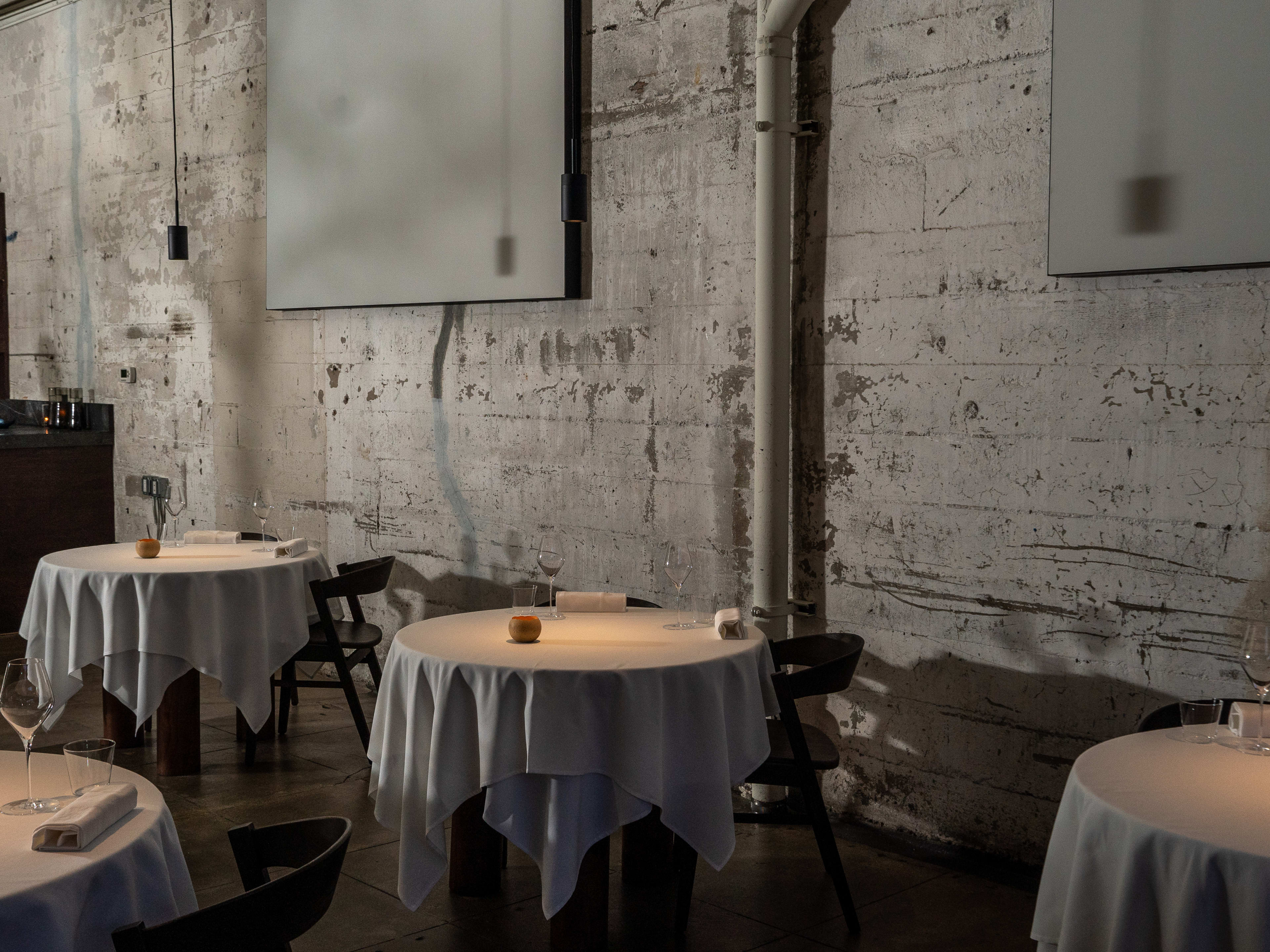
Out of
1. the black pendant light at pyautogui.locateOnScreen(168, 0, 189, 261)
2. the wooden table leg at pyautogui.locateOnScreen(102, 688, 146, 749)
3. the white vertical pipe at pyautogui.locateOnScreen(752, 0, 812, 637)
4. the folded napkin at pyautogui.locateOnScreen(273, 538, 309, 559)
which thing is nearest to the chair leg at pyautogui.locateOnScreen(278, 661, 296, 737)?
the folded napkin at pyautogui.locateOnScreen(273, 538, 309, 559)

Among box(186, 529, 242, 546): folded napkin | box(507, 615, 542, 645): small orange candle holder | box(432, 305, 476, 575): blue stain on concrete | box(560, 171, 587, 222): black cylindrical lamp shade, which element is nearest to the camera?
box(507, 615, 542, 645): small orange candle holder

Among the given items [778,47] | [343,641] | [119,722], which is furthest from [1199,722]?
[119,722]

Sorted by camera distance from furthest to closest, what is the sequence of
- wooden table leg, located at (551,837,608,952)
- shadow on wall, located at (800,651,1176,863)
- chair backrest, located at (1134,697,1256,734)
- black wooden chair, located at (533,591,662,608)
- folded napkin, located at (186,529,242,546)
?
folded napkin, located at (186,529,242,546)
black wooden chair, located at (533,591,662,608)
shadow on wall, located at (800,651,1176,863)
wooden table leg, located at (551,837,608,952)
chair backrest, located at (1134,697,1256,734)

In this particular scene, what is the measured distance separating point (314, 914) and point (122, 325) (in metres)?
6.63

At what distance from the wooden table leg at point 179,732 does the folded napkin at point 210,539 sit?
69 centimetres

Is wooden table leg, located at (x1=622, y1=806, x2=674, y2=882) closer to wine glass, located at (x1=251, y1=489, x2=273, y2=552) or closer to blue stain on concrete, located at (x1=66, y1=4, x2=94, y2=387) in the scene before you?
wine glass, located at (x1=251, y1=489, x2=273, y2=552)

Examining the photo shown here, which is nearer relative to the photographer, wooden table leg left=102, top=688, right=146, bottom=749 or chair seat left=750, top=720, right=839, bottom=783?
chair seat left=750, top=720, right=839, bottom=783

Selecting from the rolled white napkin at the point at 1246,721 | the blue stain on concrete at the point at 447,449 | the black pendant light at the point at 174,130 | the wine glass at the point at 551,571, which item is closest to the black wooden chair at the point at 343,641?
the blue stain on concrete at the point at 447,449

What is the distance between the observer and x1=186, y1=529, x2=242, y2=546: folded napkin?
17.0 ft

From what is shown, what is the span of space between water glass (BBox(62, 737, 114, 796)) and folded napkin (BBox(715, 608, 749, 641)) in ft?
5.66

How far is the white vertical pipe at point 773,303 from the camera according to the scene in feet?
13.4

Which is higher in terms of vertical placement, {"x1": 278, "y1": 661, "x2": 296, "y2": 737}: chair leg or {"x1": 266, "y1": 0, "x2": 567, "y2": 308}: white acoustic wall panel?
{"x1": 266, "y1": 0, "x2": 567, "y2": 308}: white acoustic wall panel

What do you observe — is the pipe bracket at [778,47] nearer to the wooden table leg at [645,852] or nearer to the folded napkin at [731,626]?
the folded napkin at [731,626]

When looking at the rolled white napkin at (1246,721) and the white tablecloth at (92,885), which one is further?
the rolled white napkin at (1246,721)
